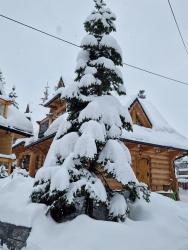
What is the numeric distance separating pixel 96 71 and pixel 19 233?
15.6 ft

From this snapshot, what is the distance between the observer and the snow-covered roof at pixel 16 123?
15.1 metres

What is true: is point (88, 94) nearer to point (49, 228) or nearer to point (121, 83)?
point (121, 83)

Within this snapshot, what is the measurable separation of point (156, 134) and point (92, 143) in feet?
35.0

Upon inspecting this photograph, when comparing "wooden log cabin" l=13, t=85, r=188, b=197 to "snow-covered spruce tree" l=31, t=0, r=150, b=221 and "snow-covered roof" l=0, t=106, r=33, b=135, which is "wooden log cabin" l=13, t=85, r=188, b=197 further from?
"snow-covered spruce tree" l=31, t=0, r=150, b=221

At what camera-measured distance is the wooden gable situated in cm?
1655

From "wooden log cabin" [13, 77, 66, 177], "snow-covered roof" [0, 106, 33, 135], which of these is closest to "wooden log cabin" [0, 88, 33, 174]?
"snow-covered roof" [0, 106, 33, 135]

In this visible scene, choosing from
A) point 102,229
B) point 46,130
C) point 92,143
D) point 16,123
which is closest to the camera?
point 102,229

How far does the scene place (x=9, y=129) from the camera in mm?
15047


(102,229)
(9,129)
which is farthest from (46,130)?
(102,229)

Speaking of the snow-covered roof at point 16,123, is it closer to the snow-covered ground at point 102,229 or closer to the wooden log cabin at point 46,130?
the wooden log cabin at point 46,130

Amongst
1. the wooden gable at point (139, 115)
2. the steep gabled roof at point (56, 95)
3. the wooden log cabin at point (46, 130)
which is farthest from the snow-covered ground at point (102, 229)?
the steep gabled roof at point (56, 95)

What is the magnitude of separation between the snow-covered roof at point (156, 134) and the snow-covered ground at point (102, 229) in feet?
21.7

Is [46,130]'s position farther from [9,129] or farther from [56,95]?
[9,129]

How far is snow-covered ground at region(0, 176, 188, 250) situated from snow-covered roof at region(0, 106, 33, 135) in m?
8.12
